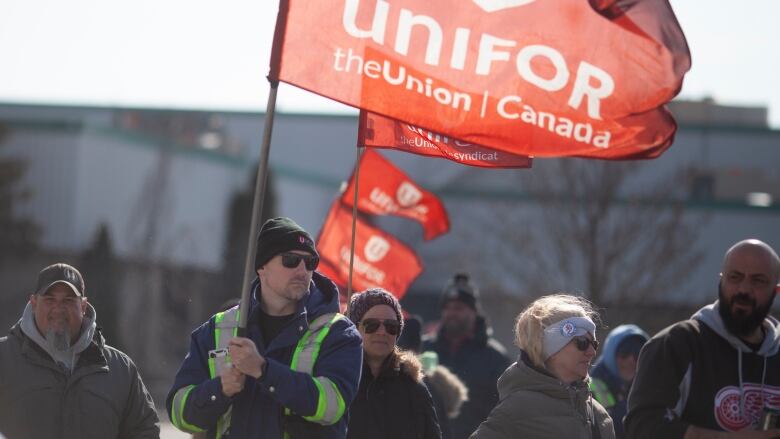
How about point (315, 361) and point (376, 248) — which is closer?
point (315, 361)

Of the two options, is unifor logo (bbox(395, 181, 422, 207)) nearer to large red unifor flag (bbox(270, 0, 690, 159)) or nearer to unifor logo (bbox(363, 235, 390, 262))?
unifor logo (bbox(363, 235, 390, 262))

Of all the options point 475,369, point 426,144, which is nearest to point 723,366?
point 426,144

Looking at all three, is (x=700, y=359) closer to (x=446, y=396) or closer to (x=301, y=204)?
(x=446, y=396)

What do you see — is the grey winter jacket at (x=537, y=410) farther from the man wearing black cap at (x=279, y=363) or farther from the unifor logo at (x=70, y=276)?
the unifor logo at (x=70, y=276)

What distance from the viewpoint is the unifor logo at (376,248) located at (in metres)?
14.4

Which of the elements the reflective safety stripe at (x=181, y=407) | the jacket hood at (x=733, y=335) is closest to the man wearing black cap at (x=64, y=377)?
the reflective safety stripe at (x=181, y=407)

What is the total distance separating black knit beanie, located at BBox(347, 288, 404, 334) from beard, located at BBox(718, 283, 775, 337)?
1.96 meters

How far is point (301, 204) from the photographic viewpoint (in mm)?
46969

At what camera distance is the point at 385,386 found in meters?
7.46

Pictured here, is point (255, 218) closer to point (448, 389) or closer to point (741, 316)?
point (741, 316)

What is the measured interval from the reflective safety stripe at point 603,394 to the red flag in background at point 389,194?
173 inches

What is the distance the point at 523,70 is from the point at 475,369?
502 centimetres

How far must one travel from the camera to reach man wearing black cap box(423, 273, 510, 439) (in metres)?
11.0

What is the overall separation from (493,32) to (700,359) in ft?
5.79
